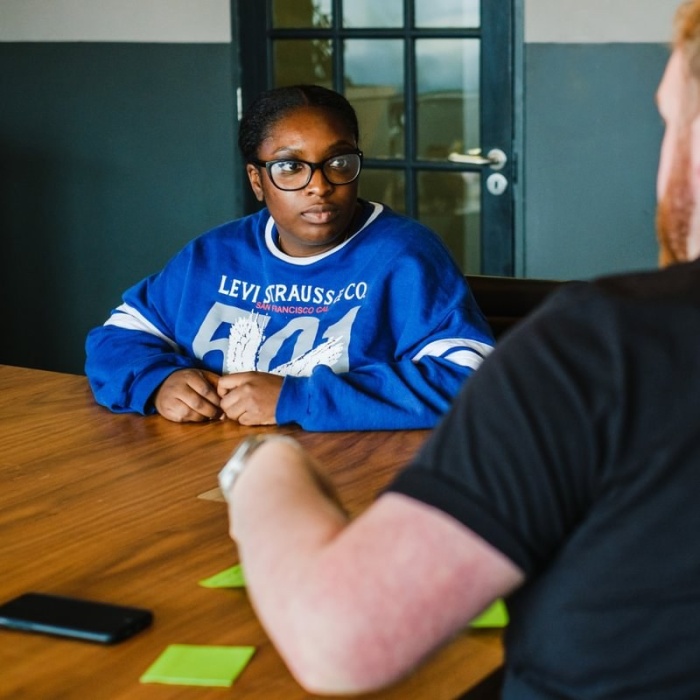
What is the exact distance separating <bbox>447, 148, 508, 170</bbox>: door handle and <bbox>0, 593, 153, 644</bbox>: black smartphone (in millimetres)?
3051

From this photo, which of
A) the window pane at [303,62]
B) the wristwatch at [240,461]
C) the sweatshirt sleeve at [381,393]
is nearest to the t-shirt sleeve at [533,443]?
the wristwatch at [240,461]

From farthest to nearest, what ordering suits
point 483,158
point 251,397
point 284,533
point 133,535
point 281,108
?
point 483,158, point 281,108, point 251,397, point 133,535, point 284,533

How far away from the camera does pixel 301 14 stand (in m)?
4.47

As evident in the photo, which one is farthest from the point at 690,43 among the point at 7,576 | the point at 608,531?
A: the point at 7,576

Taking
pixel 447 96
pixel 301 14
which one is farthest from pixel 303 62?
pixel 447 96

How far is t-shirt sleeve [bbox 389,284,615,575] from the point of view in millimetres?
810

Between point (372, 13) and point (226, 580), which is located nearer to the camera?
point (226, 580)

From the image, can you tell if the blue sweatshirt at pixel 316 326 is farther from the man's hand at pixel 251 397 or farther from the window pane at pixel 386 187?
the window pane at pixel 386 187

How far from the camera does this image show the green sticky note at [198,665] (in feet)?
3.73

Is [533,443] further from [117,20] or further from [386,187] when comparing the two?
[117,20]

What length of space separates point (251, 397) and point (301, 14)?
2.78m

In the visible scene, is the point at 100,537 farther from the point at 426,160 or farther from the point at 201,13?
the point at 201,13

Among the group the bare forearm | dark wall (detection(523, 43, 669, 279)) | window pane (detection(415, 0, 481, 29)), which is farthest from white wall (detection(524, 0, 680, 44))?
the bare forearm

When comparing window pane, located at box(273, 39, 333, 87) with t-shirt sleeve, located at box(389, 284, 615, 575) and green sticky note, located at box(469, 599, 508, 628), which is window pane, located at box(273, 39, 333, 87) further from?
t-shirt sleeve, located at box(389, 284, 615, 575)
